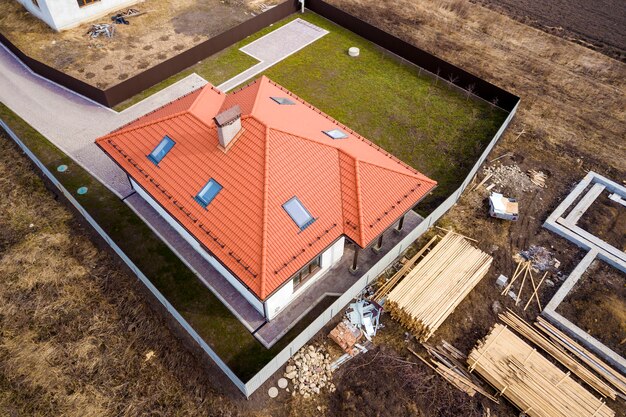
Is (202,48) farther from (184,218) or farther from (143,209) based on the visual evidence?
(184,218)

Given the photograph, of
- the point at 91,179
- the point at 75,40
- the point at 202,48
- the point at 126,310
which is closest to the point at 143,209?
the point at 91,179

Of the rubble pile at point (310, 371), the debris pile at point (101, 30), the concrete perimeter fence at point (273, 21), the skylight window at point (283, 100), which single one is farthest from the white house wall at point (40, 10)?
the rubble pile at point (310, 371)

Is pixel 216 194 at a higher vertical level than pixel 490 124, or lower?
higher

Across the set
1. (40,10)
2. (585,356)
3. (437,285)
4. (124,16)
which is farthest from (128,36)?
(585,356)

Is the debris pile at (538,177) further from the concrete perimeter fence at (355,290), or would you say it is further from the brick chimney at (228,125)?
the brick chimney at (228,125)

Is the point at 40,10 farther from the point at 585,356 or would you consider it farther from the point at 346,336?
the point at 585,356

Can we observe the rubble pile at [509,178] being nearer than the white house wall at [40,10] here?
Yes
